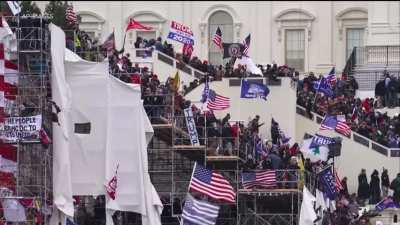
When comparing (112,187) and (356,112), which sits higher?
(356,112)

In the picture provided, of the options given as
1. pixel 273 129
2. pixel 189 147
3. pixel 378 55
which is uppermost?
pixel 378 55

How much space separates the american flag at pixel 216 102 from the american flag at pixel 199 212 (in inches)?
333

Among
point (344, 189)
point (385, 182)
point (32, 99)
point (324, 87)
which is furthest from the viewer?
point (324, 87)

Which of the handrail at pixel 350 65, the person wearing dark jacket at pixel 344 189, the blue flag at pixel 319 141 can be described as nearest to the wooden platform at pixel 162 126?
the blue flag at pixel 319 141

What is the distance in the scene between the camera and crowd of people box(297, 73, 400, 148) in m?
108

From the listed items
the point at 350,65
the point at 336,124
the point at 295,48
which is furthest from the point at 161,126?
the point at 295,48

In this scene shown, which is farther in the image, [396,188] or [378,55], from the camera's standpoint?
[378,55]

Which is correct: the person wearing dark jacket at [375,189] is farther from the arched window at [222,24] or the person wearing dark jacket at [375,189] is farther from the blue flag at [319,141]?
the arched window at [222,24]

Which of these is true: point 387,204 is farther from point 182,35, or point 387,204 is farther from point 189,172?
point 182,35

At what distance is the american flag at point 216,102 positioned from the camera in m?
102

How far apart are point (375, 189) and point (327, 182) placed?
5640mm

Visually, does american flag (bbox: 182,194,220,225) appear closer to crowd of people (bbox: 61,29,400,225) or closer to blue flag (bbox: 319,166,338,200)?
crowd of people (bbox: 61,29,400,225)

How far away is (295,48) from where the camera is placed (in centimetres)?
13212

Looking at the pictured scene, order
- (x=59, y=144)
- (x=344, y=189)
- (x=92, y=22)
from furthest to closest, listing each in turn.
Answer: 1. (x=92, y=22)
2. (x=344, y=189)
3. (x=59, y=144)
